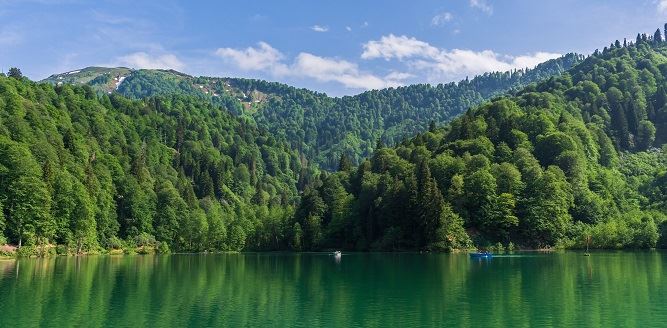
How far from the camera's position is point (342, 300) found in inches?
1743

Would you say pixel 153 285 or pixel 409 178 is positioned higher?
pixel 409 178

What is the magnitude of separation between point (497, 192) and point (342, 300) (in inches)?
4426

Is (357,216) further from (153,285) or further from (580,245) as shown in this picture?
(153,285)

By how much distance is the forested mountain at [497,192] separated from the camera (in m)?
141

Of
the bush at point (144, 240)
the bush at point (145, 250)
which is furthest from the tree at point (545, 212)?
the bush at point (144, 240)

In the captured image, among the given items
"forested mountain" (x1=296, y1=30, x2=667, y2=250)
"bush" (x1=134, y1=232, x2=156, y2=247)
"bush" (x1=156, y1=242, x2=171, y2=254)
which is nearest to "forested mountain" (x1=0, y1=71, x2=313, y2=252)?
"bush" (x1=134, y1=232, x2=156, y2=247)

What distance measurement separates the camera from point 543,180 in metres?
146

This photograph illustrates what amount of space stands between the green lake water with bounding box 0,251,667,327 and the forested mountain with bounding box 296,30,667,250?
77183mm

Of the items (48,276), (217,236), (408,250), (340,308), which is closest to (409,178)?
(408,250)

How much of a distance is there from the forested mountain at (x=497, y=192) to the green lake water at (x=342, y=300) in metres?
77.2

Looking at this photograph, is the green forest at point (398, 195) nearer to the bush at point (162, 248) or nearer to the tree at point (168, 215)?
the tree at point (168, 215)

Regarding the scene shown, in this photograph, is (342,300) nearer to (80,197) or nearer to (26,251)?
(26,251)

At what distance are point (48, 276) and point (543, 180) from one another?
117 meters

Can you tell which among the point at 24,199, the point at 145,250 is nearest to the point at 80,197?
the point at 24,199
